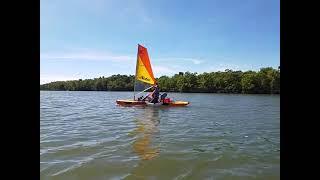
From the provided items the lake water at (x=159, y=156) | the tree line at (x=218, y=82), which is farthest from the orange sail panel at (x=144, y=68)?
the tree line at (x=218, y=82)

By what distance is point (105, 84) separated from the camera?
17012 centimetres

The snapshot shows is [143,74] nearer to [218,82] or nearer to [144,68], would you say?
[144,68]

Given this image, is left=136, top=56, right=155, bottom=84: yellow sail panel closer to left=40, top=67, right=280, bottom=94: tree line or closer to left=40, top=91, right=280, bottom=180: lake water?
left=40, top=91, right=280, bottom=180: lake water

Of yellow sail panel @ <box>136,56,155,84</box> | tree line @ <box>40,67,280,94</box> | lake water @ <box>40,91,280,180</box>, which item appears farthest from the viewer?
tree line @ <box>40,67,280,94</box>

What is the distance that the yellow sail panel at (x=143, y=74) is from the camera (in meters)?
38.8

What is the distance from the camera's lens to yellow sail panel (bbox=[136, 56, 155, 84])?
38.8m

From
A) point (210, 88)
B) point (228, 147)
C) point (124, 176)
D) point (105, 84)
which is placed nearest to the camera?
point (124, 176)

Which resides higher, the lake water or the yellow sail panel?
the yellow sail panel

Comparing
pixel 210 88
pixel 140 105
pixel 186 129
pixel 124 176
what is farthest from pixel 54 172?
pixel 210 88

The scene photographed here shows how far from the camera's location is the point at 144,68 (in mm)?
39125

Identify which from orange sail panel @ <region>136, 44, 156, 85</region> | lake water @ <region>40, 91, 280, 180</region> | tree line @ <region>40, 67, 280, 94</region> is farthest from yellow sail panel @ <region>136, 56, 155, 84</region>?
tree line @ <region>40, 67, 280, 94</region>
